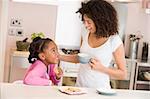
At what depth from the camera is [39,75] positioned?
206 centimetres

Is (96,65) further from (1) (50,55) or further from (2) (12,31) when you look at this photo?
(2) (12,31)

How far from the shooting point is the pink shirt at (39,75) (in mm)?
1993

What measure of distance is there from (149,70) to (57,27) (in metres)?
1.41

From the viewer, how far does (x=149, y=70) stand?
4.22 metres

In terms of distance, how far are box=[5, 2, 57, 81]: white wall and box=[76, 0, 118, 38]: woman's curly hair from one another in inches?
76.5

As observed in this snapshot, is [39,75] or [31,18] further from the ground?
[31,18]

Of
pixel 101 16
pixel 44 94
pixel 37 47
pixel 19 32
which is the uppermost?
pixel 101 16

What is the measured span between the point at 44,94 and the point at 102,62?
51cm

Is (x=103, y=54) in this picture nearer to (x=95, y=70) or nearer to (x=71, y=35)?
(x=95, y=70)

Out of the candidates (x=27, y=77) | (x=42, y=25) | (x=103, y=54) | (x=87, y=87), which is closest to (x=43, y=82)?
(x=27, y=77)

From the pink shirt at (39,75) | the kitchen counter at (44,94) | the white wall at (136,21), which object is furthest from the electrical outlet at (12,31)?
the kitchen counter at (44,94)

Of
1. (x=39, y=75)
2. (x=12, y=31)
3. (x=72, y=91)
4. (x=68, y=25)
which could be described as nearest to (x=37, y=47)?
Answer: (x=39, y=75)

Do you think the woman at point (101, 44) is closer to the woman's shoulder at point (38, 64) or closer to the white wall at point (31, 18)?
the woman's shoulder at point (38, 64)

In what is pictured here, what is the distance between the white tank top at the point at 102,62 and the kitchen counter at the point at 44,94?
16cm
